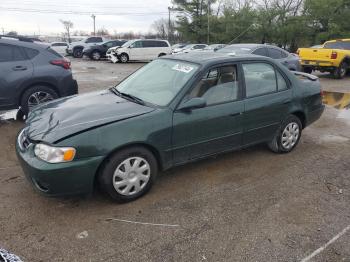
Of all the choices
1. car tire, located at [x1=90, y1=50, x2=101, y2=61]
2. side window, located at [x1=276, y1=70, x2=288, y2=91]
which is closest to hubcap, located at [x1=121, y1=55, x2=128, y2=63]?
car tire, located at [x1=90, y1=50, x2=101, y2=61]

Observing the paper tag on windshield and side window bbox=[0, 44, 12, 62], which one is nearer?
the paper tag on windshield

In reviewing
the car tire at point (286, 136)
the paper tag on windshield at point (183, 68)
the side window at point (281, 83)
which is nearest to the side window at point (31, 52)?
the paper tag on windshield at point (183, 68)

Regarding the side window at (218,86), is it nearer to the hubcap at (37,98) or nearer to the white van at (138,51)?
the hubcap at (37,98)

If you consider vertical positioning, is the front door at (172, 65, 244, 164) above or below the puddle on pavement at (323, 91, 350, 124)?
above

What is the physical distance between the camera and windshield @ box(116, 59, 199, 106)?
3916 mm

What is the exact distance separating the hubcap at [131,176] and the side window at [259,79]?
1725 millimetres

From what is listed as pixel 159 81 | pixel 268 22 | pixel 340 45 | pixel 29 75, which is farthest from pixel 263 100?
pixel 268 22

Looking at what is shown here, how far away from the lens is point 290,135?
501 centimetres

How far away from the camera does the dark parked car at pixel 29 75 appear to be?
20.0ft

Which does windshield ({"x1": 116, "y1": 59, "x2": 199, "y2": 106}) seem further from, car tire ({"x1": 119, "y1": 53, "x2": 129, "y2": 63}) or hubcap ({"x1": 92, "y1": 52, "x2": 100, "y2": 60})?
hubcap ({"x1": 92, "y1": 52, "x2": 100, "y2": 60})

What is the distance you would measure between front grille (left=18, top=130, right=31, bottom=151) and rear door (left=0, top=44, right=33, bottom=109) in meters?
2.80

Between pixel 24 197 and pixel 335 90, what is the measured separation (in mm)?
10770

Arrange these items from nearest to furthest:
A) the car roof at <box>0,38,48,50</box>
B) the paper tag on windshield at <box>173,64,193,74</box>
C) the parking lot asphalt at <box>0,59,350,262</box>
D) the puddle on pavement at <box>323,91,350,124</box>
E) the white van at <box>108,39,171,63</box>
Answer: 1. the parking lot asphalt at <box>0,59,350,262</box>
2. the paper tag on windshield at <box>173,64,193,74</box>
3. the car roof at <box>0,38,48,50</box>
4. the puddle on pavement at <box>323,91,350,124</box>
5. the white van at <box>108,39,171,63</box>

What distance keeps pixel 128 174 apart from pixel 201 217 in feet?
2.85
